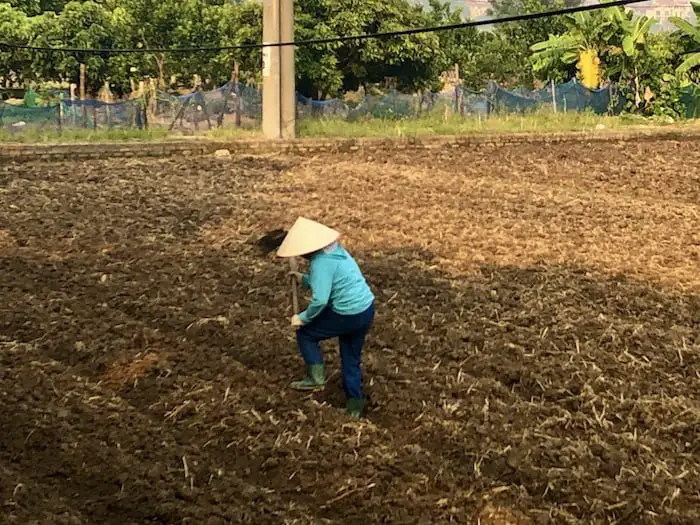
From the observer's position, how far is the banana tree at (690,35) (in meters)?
21.0

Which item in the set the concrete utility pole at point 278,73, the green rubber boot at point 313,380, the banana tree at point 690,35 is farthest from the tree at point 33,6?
the green rubber boot at point 313,380

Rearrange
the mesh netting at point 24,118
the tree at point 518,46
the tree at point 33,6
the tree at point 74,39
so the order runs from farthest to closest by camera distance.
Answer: the tree at point 518,46
the tree at point 33,6
the tree at point 74,39
the mesh netting at point 24,118

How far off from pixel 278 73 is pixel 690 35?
469 inches

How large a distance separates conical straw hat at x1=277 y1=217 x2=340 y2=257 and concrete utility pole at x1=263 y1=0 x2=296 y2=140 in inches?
437

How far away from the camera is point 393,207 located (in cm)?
986

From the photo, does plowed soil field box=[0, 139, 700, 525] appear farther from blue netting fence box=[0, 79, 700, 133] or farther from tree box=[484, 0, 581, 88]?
tree box=[484, 0, 581, 88]

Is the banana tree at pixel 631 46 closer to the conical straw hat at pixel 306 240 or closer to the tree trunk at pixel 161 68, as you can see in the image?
the tree trunk at pixel 161 68

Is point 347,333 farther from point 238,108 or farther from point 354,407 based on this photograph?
point 238,108

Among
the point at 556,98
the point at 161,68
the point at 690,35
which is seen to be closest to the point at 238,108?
the point at 556,98

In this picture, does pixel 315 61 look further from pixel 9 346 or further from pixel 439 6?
pixel 9 346

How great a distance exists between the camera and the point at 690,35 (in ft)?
72.8

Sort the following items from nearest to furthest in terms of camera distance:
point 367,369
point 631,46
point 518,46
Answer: point 367,369, point 631,46, point 518,46

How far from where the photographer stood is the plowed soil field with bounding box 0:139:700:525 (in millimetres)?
3666

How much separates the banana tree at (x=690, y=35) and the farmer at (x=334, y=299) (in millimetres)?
18634
